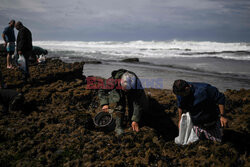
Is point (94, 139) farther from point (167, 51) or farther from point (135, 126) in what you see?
point (167, 51)

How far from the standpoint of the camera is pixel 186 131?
329cm

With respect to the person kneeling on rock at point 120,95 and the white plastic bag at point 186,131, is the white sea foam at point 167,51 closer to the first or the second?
the person kneeling on rock at point 120,95

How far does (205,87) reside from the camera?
2.80 metres

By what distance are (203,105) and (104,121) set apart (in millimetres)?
2118

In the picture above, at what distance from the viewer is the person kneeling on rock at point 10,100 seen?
441 centimetres

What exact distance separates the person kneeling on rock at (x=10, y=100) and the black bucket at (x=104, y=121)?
1870mm

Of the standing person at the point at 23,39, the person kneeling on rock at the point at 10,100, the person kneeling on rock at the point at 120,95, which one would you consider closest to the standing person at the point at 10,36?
the standing person at the point at 23,39

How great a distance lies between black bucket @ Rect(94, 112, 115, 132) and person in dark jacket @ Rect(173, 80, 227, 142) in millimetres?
1483

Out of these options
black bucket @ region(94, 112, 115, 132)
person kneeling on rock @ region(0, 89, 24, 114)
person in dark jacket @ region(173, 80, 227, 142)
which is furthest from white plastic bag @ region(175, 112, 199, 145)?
person kneeling on rock @ region(0, 89, 24, 114)

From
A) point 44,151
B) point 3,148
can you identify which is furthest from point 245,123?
point 3,148

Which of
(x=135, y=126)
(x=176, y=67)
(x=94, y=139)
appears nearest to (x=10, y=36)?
(x=94, y=139)

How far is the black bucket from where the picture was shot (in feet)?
12.7

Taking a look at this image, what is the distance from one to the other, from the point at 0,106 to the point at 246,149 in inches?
197

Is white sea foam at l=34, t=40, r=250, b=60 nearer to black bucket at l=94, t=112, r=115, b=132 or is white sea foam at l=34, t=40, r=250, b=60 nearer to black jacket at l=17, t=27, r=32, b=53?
black jacket at l=17, t=27, r=32, b=53
